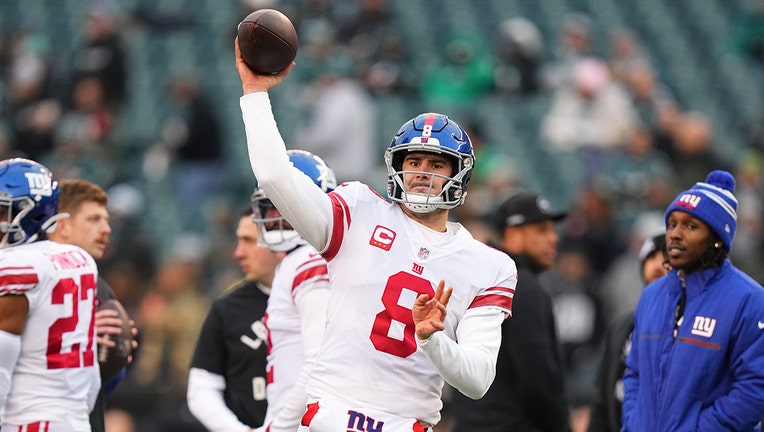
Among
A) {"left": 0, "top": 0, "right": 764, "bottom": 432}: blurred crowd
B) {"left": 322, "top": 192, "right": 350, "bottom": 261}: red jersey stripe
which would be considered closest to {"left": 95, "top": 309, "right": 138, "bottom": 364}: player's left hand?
{"left": 322, "top": 192, "right": 350, "bottom": 261}: red jersey stripe

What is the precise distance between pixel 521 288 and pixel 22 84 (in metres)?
10.0

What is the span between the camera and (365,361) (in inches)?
183

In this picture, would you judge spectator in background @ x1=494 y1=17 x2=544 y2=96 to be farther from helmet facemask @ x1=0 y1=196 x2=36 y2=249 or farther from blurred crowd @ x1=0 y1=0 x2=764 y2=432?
helmet facemask @ x1=0 y1=196 x2=36 y2=249

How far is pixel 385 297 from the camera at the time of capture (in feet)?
15.3

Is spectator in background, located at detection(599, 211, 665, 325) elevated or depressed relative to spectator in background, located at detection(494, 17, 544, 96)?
depressed

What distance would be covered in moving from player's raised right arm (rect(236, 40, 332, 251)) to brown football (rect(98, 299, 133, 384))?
173 centimetres

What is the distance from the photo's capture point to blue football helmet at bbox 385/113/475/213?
479 cm

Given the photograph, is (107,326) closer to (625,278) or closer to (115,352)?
(115,352)

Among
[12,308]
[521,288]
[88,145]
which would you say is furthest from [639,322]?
[88,145]

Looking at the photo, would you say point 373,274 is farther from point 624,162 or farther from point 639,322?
point 624,162

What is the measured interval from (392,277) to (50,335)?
159 cm

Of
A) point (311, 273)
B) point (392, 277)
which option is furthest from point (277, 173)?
point (311, 273)

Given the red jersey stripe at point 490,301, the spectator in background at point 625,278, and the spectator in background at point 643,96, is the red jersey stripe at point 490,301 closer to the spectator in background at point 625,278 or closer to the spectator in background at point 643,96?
the spectator in background at point 625,278

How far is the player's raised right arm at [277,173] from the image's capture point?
4.47 metres
